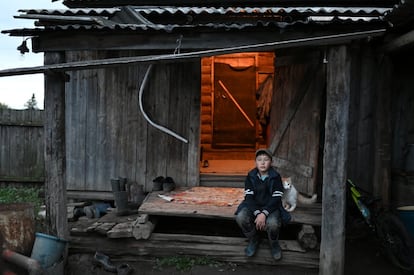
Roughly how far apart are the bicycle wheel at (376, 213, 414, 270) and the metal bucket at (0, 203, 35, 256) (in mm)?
4351

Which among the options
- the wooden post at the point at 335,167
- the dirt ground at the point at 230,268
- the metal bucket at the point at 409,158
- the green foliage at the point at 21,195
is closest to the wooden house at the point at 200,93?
the wooden post at the point at 335,167

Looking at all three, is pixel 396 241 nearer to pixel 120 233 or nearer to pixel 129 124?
pixel 120 233

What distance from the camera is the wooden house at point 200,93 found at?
14.4ft

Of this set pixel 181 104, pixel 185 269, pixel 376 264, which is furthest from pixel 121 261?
pixel 376 264

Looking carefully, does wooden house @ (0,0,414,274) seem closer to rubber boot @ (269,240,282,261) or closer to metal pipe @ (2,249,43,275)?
rubber boot @ (269,240,282,261)

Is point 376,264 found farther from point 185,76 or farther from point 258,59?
point 258,59

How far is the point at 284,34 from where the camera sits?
15.4 ft

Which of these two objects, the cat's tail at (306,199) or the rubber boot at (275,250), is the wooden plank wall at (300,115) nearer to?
the cat's tail at (306,199)

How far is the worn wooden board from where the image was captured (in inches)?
202

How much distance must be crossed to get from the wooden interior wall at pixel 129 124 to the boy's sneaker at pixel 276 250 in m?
2.39

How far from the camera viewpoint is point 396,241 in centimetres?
484

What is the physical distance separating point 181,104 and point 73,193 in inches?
101

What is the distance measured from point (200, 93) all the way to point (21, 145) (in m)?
5.33

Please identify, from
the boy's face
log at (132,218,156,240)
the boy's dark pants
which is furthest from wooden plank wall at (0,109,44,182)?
the boy's face
